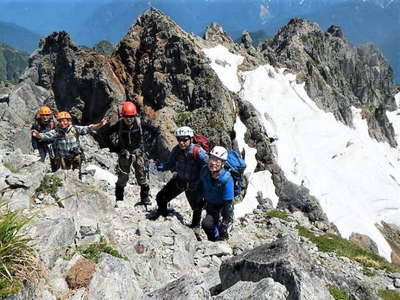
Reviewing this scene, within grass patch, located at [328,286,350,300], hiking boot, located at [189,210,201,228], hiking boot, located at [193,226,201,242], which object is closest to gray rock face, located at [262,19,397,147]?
hiking boot, located at [189,210,201,228]

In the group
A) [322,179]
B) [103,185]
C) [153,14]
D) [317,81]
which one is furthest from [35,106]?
[317,81]

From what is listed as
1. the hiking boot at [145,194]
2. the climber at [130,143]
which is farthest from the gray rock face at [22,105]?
the climber at [130,143]

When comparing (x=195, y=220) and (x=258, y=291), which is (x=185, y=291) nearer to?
(x=258, y=291)

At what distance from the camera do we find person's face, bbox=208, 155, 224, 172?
460 inches

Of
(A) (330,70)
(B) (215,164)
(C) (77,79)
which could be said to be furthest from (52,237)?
(A) (330,70)

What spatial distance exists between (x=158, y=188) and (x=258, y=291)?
64.1ft

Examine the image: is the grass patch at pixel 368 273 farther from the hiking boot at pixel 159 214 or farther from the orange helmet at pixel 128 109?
the orange helmet at pixel 128 109

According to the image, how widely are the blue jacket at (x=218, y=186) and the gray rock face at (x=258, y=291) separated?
409cm

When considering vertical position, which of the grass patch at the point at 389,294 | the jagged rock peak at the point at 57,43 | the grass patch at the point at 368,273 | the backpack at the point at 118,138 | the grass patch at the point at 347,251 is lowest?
the grass patch at the point at 389,294

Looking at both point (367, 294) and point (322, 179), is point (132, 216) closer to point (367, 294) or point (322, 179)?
point (367, 294)

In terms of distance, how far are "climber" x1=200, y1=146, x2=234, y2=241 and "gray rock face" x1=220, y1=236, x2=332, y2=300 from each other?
2694 millimetres

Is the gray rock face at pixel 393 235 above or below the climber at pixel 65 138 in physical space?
below

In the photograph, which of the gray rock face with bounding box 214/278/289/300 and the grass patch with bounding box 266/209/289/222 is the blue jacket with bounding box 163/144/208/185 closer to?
the gray rock face with bounding box 214/278/289/300

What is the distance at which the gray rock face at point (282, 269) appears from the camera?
820cm
